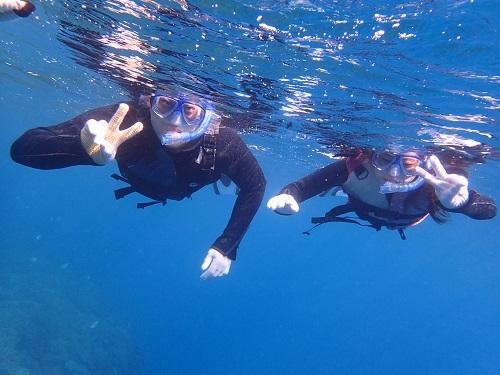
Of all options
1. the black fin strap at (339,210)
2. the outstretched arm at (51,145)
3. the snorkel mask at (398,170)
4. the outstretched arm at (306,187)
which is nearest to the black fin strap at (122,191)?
the outstretched arm at (51,145)

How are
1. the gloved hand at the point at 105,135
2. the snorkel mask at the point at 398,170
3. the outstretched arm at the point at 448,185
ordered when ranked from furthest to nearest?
1. the snorkel mask at the point at 398,170
2. the outstretched arm at the point at 448,185
3. the gloved hand at the point at 105,135

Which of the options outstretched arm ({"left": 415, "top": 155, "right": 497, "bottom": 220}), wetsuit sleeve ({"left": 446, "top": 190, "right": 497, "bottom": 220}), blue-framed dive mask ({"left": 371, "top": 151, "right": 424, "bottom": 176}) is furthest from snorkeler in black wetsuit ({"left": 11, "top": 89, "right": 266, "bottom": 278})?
wetsuit sleeve ({"left": 446, "top": 190, "right": 497, "bottom": 220})

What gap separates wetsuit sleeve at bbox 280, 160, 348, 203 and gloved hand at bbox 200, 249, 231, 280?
1739mm

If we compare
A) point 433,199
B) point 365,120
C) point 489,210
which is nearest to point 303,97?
point 365,120

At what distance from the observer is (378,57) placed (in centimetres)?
747

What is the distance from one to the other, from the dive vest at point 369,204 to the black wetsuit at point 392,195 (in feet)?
0.26

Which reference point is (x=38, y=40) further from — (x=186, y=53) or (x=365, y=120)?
(x=365, y=120)

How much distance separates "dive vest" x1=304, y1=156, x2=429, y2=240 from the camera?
7.72m

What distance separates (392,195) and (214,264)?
373cm

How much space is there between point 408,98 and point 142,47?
6417mm

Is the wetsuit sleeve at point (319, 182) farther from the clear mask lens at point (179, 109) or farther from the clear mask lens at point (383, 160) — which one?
the clear mask lens at point (179, 109)

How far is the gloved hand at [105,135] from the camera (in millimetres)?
4594

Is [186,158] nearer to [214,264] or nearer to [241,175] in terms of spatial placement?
[241,175]

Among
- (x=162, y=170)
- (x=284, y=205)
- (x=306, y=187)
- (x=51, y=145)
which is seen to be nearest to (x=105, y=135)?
(x=51, y=145)
